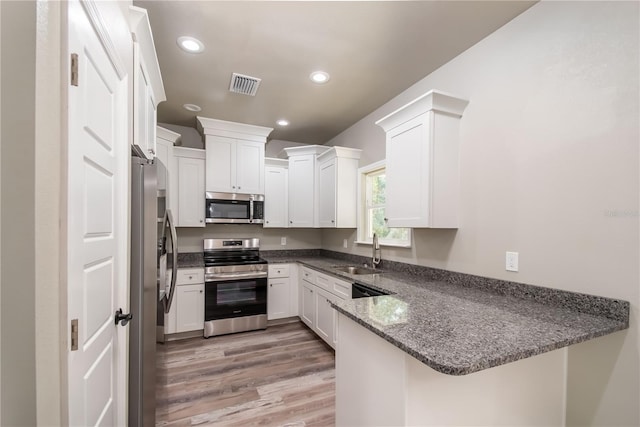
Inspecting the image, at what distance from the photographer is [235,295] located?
337 cm

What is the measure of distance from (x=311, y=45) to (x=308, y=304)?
2821mm

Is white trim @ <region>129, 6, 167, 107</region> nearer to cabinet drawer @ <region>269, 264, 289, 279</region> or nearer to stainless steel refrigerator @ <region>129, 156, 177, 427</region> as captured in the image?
stainless steel refrigerator @ <region>129, 156, 177, 427</region>

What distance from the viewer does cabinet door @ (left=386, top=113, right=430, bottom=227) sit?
209 centimetres

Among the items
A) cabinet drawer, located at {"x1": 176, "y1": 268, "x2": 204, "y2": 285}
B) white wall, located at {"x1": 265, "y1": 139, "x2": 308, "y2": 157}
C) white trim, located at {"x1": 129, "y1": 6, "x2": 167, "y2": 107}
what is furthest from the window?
white trim, located at {"x1": 129, "y1": 6, "x2": 167, "y2": 107}

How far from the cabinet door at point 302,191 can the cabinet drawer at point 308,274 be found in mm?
666

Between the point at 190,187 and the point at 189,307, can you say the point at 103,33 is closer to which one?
the point at 190,187

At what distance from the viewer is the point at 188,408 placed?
2.01 metres

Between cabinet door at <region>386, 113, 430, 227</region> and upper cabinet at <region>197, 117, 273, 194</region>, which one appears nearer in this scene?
cabinet door at <region>386, 113, 430, 227</region>

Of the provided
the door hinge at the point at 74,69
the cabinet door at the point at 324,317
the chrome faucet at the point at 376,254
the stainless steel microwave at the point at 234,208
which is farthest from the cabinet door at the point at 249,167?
the door hinge at the point at 74,69

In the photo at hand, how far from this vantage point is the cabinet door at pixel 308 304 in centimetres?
334

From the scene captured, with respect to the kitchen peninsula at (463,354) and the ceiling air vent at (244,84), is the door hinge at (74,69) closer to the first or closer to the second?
the kitchen peninsula at (463,354)

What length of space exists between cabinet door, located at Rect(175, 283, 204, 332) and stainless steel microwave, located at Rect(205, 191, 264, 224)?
34.0 inches

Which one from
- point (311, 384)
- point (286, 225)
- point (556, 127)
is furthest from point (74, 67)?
point (286, 225)

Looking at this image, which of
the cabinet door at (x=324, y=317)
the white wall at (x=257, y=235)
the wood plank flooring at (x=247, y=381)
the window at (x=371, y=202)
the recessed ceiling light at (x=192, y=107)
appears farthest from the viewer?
the white wall at (x=257, y=235)
